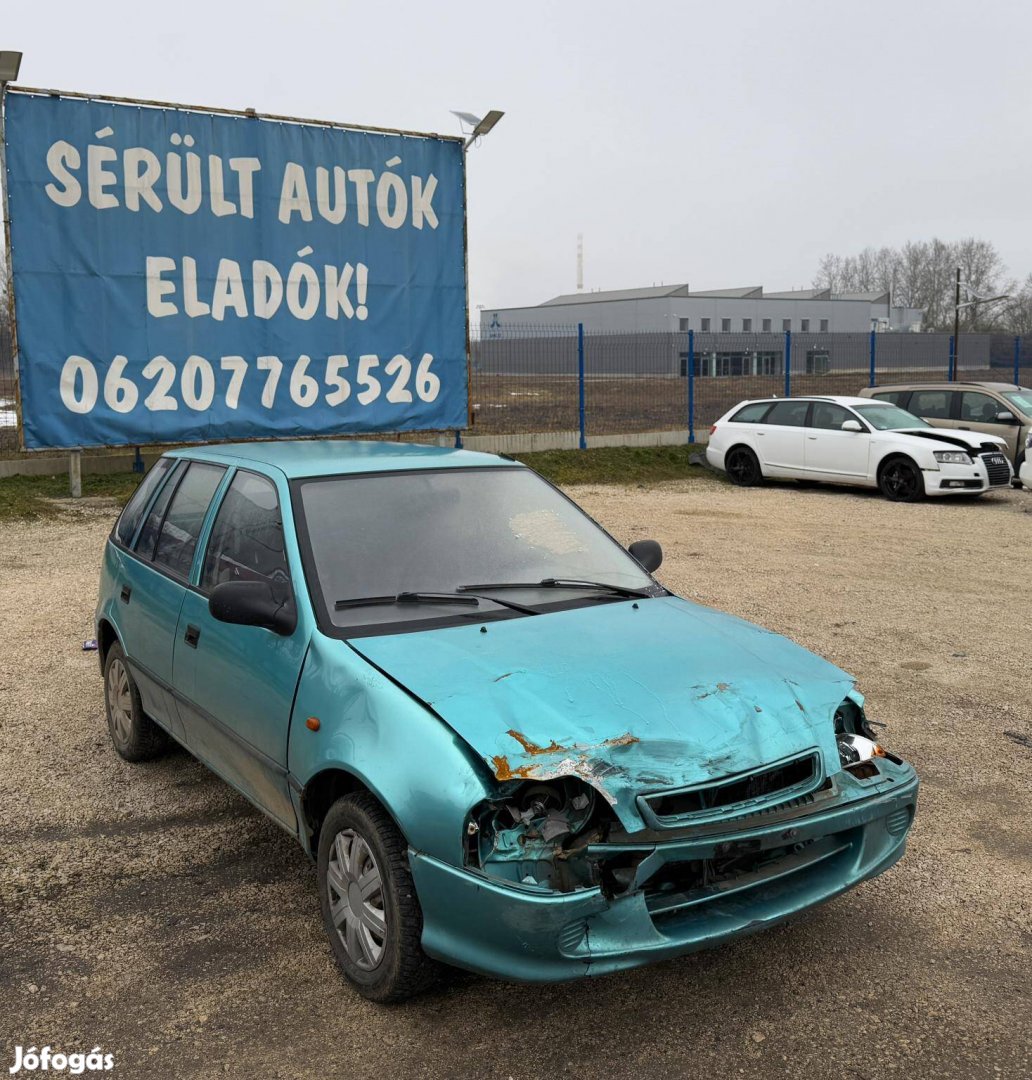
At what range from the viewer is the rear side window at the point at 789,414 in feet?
55.3

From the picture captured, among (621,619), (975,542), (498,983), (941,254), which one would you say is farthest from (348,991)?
(941,254)

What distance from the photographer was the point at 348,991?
3348mm

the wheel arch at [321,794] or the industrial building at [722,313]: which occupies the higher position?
the industrial building at [722,313]

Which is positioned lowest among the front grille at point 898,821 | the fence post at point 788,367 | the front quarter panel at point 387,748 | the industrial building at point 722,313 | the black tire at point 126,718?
the black tire at point 126,718

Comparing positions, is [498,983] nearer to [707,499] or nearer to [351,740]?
[351,740]

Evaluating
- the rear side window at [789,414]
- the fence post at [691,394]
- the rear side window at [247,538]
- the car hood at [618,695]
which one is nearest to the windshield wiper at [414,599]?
the car hood at [618,695]

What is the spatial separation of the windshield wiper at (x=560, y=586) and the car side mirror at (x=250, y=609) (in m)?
0.65

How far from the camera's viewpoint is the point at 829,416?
16562 mm

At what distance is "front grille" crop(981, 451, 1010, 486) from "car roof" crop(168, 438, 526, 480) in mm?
12547

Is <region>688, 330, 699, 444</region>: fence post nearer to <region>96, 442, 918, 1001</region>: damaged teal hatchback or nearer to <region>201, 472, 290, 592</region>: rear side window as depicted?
<region>96, 442, 918, 1001</region>: damaged teal hatchback

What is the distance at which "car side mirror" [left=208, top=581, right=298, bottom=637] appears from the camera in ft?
12.1

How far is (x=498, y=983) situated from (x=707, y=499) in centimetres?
1317

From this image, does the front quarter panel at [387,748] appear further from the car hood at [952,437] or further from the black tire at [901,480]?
the car hood at [952,437]

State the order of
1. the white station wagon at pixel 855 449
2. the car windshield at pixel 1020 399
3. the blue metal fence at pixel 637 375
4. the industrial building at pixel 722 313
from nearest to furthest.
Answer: the white station wagon at pixel 855 449, the car windshield at pixel 1020 399, the blue metal fence at pixel 637 375, the industrial building at pixel 722 313
